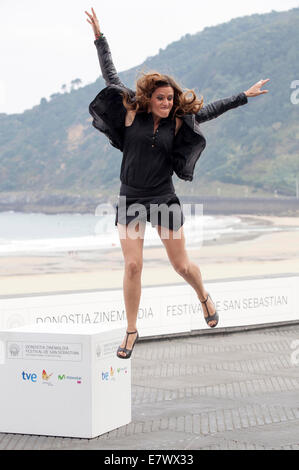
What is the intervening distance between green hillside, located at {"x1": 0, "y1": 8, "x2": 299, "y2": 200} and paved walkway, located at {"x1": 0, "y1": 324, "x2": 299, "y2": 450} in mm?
25866

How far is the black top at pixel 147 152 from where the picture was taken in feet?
15.9

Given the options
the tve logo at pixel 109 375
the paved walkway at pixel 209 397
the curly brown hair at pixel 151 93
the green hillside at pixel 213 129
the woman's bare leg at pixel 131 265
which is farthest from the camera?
the green hillside at pixel 213 129

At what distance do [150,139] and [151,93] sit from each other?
268 mm

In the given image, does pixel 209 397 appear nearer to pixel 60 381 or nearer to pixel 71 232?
pixel 60 381

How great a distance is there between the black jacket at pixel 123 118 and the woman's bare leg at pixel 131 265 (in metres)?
0.47

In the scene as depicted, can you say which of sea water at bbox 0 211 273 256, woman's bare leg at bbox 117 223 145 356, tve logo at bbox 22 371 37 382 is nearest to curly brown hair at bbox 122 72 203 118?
woman's bare leg at bbox 117 223 145 356

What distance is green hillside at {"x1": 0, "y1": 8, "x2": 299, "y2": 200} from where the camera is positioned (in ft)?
130

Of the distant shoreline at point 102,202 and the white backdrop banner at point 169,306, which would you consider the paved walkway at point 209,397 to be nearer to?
the white backdrop banner at point 169,306

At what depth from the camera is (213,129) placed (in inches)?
2012

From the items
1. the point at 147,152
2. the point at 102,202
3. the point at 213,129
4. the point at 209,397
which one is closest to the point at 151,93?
the point at 147,152

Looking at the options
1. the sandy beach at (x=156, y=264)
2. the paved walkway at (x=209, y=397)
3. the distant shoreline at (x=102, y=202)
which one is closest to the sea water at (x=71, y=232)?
the distant shoreline at (x=102, y=202)
